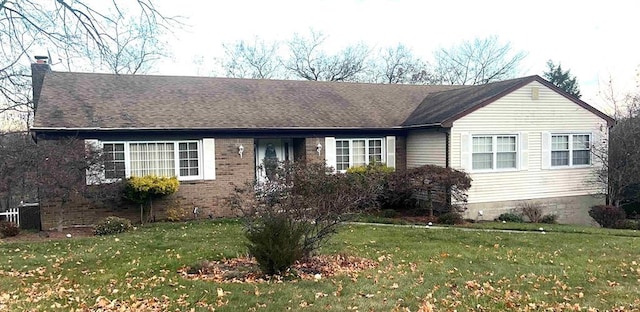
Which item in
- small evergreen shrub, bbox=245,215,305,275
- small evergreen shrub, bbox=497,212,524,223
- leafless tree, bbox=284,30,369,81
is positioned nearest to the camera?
small evergreen shrub, bbox=245,215,305,275

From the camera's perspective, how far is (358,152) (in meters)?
17.4

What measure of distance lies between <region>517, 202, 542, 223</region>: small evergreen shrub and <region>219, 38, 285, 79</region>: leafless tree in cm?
2765

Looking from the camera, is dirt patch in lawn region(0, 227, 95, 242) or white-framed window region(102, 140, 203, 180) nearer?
dirt patch in lawn region(0, 227, 95, 242)

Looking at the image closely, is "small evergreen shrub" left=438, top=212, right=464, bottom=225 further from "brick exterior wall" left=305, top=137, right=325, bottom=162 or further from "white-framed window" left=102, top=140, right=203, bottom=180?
"white-framed window" left=102, top=140, right=203, bottom=180

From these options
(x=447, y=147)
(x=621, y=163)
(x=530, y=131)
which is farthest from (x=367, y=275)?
(x=621, y=163)

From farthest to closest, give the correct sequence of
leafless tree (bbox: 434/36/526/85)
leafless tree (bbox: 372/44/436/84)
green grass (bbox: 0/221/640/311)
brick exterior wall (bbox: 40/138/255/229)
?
leafless tree (bbox: 434/36/526/85) → leafless tree (bbox: 372/44/436/84) → brick exterior wall (bbox: 40/138/255/229) → green grass (bbox: 0/221/640/311)

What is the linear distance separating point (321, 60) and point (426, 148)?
25203mm

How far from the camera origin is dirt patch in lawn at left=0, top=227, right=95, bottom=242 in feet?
38.0

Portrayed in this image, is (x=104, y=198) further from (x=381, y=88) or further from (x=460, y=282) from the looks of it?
(x=381, y=88)

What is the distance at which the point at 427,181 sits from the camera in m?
14.8

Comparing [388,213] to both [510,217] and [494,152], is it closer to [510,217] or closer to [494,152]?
[510,217]

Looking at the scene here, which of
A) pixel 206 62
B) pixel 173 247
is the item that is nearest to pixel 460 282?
pixel 173 247

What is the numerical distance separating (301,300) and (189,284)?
1800 mm

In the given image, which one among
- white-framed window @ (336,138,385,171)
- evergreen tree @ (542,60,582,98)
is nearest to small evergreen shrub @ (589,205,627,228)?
white-framed window @ (336,138,385,171)
